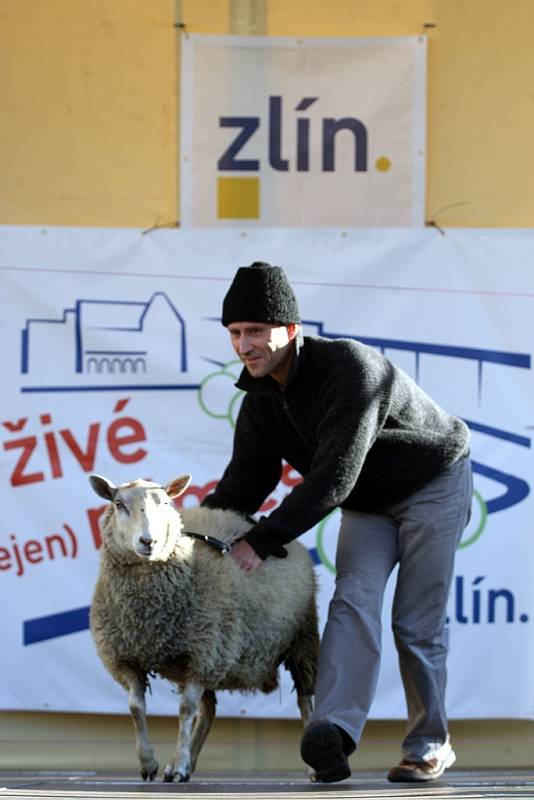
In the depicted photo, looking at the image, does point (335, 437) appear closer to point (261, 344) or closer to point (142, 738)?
point (261, 344)

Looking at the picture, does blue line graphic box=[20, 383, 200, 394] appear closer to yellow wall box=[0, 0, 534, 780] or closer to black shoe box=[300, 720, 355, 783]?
yellow wall box=[0, 0, 534, 780]

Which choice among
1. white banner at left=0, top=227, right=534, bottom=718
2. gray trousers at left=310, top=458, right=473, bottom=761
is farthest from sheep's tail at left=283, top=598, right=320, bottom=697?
white banner at left=0, top=227, right=534, bottom=718

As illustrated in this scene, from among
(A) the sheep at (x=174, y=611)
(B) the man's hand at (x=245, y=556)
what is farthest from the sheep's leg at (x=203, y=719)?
(B) the man's hand at (x=245, y=556)

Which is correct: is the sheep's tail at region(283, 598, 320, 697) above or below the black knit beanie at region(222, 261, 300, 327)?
→ below

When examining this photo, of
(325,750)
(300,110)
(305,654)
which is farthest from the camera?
(300,110)

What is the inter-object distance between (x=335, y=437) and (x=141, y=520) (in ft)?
1.91

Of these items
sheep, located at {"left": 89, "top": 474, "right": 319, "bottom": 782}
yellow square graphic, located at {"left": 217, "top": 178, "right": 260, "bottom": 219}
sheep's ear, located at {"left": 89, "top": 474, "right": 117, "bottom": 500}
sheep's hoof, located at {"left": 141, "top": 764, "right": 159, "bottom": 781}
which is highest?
yellow square graphic, located at {"left": 217, "top": 178, "right": 260, "bottom": 219}

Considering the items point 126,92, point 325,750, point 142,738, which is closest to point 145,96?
point 126,92

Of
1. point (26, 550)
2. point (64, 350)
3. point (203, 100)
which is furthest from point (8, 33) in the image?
point (26, 550)

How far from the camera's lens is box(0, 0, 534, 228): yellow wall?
5598 mm

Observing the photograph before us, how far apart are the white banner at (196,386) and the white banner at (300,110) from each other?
22 centimetres

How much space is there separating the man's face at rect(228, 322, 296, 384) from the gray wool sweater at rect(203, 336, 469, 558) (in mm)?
57

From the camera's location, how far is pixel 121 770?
5.41 m

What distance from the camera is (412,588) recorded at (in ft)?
13.0
